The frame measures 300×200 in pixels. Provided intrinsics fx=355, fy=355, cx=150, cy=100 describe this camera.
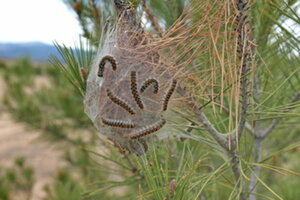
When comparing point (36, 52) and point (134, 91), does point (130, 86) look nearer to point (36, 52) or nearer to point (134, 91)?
point (134, 91)

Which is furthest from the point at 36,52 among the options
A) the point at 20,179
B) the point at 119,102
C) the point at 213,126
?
the point at 119,102

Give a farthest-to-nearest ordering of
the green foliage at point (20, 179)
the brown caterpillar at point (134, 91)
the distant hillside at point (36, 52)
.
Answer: the green foliage at point (20, 179), the distant hillside at point (36, 52), the brown caterpillar at point (134, 91)

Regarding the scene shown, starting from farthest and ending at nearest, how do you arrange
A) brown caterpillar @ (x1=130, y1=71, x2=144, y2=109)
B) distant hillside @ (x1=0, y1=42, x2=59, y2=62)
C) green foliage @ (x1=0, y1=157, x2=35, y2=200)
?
green foliage @ (x1=0, y1=157, x2=35, y2=200)
distant hillside @ (x1=0, y1=42, x2=59, y2=62)
brown caterpillar @ (x1=130, y1=71, x2=144, y2=109)

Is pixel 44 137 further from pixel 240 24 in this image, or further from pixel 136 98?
pixel 240 24

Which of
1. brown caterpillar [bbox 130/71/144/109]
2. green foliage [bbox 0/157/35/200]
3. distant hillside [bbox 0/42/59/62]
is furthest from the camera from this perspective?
green foliage [bbox 0/157/35/200]

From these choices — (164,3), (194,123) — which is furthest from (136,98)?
(164,3)

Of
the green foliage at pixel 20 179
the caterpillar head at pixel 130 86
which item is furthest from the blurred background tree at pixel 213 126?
the green foliage at pixel 20 179

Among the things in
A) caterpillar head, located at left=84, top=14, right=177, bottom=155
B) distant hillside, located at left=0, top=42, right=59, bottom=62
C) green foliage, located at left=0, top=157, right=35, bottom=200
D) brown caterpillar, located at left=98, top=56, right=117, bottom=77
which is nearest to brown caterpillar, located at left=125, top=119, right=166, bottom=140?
caterpillar head, located at left=84, top=14, right=177, bottom=155

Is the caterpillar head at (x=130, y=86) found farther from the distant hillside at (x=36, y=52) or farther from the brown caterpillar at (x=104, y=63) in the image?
the distant hillside at (x=36, y=52)

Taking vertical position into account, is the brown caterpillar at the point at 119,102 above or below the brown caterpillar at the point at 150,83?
below

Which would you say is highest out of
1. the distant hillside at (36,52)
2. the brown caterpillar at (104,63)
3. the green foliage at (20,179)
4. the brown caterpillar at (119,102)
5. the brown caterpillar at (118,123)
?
the distant hillside at (36,52)

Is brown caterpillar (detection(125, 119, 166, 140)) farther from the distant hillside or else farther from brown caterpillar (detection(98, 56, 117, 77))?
the distant hillside

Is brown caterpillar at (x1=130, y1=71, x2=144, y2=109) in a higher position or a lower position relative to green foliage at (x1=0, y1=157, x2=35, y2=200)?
higher
